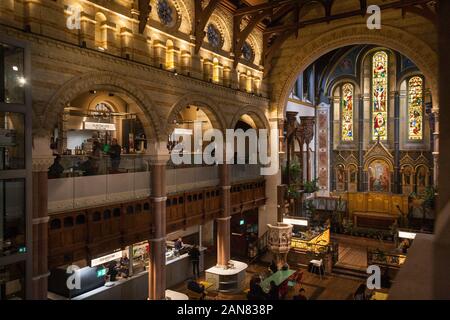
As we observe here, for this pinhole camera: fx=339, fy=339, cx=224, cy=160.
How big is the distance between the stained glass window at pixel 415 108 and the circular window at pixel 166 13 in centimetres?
1880

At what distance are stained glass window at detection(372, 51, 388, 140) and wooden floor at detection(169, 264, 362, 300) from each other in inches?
531

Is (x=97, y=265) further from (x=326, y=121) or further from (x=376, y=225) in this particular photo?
(x=326, y=121)

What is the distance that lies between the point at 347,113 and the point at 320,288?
16.1 metres

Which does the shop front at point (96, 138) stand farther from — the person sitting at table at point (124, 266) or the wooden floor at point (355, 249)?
the wooden floor at point (355, 249)

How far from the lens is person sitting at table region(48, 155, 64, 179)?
29.2 feet

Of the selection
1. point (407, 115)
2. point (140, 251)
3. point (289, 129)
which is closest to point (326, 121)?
point (407, 115)

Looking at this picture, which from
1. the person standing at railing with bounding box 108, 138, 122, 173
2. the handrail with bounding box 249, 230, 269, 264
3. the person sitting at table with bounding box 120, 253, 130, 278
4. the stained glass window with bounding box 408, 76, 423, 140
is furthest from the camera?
the stained glass window with bounding box 408, 76, 423, 140

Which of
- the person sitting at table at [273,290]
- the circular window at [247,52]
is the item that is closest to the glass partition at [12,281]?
the person sitting at table at [273,290]

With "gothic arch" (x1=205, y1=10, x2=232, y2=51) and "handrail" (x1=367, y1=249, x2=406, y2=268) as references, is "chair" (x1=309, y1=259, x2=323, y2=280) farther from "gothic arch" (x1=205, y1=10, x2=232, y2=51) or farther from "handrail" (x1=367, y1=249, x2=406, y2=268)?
"gothic arch" (x1=205, y1=10, x2=232, y2=51)

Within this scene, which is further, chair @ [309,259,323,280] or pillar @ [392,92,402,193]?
pillar @ [392,92,402,193]

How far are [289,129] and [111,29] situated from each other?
41.8 feet

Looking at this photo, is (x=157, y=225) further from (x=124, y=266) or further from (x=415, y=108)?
(x=415, y=108)

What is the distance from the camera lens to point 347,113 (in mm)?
26203

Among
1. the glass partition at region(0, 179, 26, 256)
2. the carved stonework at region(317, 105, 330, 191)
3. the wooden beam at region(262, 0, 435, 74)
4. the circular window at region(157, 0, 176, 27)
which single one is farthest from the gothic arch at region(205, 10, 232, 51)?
the carved stonework at region(317, 105, 330, 191)
